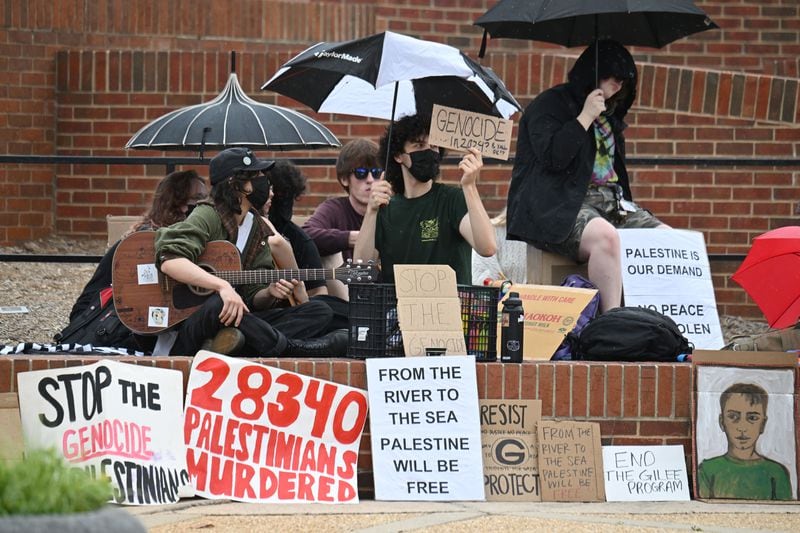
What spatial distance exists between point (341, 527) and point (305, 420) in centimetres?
84

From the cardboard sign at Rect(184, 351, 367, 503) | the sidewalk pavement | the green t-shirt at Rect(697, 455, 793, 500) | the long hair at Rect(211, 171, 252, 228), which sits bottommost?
the sidewalk pavement

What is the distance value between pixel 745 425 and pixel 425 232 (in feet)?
5.63

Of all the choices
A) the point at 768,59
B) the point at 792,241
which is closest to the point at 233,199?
the point at 792,241

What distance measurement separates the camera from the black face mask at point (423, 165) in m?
6.58

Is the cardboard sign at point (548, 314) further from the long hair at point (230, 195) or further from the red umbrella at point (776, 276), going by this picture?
the long hair at point (230, 195)

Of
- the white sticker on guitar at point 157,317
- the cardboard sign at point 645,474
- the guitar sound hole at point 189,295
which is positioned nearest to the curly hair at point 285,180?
the guitar sound hole at point 189,295

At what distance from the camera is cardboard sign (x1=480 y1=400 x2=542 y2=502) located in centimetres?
579

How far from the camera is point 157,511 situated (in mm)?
5367

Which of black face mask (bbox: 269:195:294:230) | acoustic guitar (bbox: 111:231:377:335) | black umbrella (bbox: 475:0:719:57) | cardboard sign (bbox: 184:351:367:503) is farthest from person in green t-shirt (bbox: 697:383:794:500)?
black face mask (bbox: 269:195:294:230)

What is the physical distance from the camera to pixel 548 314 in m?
6.62

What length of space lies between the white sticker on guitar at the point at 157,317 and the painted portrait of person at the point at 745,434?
2410 mm

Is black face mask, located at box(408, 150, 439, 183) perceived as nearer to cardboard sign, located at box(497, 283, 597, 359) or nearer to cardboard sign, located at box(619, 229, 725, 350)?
cardboard sign, located at box(497, 283, 597, 359)

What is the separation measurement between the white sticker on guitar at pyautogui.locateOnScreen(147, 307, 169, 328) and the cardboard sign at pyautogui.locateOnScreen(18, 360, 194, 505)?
0.64 metres

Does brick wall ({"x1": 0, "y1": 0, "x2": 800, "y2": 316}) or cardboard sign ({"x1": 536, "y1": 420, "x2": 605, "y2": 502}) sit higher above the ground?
brick wall ({"x1": 0, "y1": 0, "x2": 800, "y2": 316})
